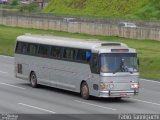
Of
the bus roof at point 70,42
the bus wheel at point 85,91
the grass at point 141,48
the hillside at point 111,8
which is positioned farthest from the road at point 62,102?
the hillside at point 111,8

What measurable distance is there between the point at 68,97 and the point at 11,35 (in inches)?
1611

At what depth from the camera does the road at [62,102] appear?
25227 millimetres

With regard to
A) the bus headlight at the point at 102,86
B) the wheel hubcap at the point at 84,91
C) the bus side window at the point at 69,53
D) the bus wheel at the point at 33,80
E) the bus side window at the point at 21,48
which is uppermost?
the bus side window at the point at 69,53

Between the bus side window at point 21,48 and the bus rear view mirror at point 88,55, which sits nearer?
the bus rear view mirror at point 88,55

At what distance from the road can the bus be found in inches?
20.9

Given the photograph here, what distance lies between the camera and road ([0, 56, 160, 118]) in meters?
25.2

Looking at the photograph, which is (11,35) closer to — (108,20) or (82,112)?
(108,20)

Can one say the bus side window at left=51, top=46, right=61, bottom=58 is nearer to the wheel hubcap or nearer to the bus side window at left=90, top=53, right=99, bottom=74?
the wheel hubcap

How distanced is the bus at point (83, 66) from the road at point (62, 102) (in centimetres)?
53

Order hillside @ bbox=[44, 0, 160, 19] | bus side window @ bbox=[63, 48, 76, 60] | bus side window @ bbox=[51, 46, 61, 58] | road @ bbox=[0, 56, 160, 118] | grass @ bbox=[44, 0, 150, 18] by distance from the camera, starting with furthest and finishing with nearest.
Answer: grass @ bbox=[44, 0, 150, 18] < hillside @ bbox=[44, 0, 160, 19] < bus side window @ bbox=[51, 46, 61, 58] < bus side window @ bbox=[63, 48, 76, 60] < road @ bbox=[0, 56, 160, 118]

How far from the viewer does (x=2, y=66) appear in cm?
4544

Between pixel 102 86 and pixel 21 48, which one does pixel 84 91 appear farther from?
pixel 21 48

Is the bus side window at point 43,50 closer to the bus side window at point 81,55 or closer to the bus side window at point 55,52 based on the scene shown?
the bus side window at point 55,52

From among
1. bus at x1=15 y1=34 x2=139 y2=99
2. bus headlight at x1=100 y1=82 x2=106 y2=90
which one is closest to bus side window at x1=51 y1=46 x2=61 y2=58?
bus at x1=15 y1=34 x2=139 y2=99
